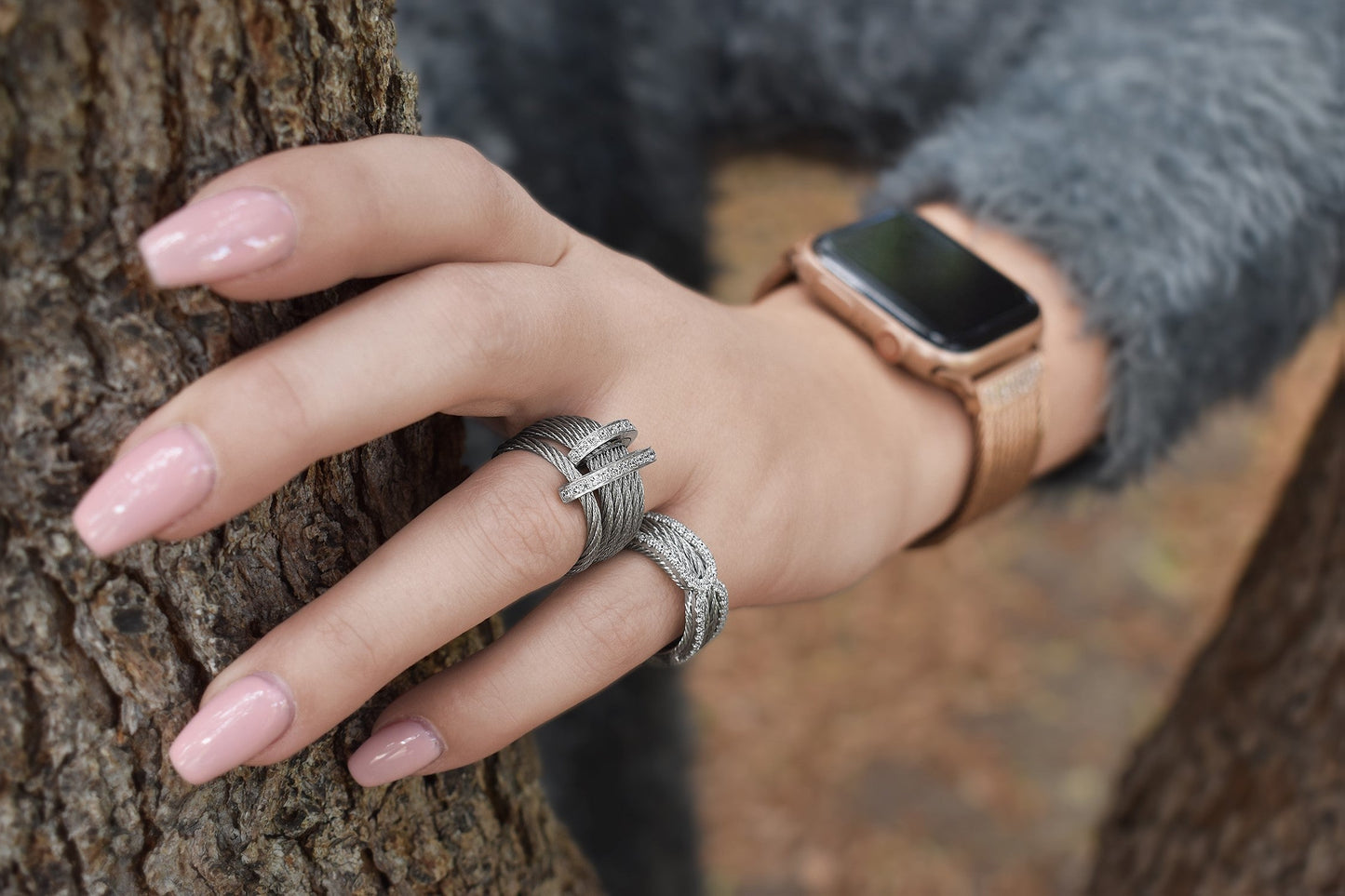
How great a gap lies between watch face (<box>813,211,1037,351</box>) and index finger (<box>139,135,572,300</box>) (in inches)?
18.3

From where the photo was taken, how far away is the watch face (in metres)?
0.94

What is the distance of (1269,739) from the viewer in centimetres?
138

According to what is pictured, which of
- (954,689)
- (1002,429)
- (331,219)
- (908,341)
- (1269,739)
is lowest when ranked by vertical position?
(954,689)

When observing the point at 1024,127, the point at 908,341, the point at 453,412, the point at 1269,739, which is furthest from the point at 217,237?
the point at 1269,739

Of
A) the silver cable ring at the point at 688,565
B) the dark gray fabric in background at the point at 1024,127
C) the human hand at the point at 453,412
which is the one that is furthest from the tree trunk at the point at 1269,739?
the silver cable ring at the point at 688,565

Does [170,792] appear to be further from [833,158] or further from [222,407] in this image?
[833,158]

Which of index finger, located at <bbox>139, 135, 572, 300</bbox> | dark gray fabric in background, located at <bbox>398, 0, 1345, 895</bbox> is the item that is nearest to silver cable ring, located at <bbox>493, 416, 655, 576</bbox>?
index finger, located at <bbox>139, 135, 572, 300</bbox>

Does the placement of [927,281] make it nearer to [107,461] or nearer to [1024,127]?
[1024,127]

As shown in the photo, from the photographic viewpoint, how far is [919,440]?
95 centimetres

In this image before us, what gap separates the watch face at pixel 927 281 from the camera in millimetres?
937

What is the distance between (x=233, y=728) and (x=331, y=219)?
28 centimetres

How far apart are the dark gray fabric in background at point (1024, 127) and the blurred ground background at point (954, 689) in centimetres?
72

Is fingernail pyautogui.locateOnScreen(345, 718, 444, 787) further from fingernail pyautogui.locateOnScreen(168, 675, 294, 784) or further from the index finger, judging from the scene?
the index finger

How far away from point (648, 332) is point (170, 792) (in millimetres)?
414
